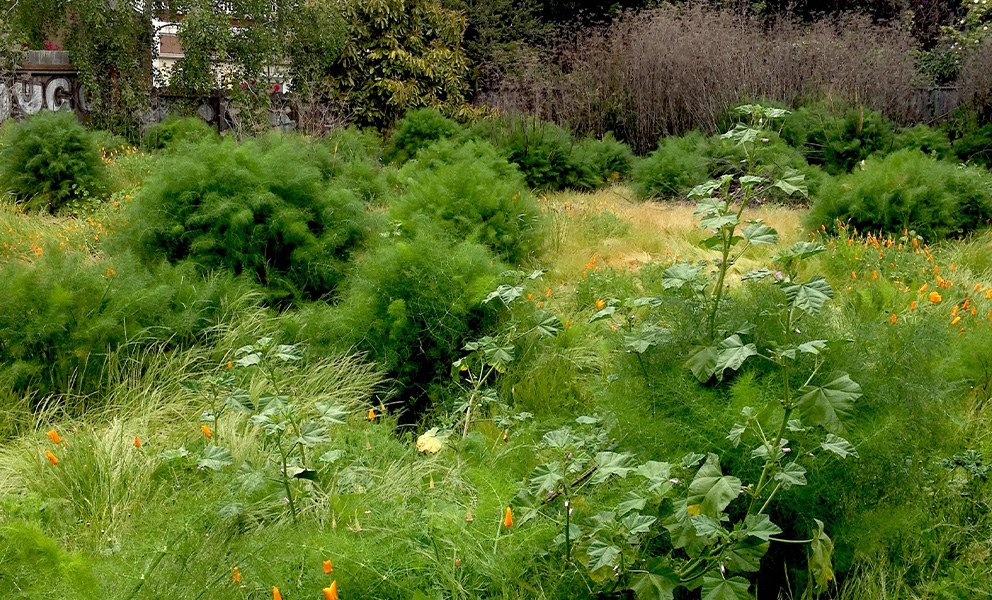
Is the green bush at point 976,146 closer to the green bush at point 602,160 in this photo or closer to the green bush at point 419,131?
the green bush at point 602,160

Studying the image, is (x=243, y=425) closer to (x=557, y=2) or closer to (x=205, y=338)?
(x=205, y=338)

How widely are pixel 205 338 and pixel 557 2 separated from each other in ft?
50.1

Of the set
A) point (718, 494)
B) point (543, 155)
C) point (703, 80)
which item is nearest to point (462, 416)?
point (718, 494)

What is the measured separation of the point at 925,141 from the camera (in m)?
7.71

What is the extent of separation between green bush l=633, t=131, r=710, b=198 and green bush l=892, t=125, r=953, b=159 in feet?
6.09

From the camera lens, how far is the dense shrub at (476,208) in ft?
16.5

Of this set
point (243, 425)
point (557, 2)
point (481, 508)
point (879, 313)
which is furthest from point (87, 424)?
point (557, 2)

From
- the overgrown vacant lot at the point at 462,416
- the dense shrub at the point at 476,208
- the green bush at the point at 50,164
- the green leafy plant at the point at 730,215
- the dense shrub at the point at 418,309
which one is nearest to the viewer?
the overgrown vacant lot at the point at 462,416

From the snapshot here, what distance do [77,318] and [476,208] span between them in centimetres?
248

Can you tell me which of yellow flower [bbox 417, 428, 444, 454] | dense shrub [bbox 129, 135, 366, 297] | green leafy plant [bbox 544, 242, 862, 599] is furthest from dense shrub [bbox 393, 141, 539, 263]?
green leafy plant [bbox 544, 242, 862, 599]

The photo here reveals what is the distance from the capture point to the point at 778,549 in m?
2.32

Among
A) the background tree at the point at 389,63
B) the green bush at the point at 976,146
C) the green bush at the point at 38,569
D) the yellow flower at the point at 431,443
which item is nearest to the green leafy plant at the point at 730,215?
the yellow flower at the point at 431,443

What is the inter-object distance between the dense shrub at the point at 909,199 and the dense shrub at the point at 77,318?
440 centimetres

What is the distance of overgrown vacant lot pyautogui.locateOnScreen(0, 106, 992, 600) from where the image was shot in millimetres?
2027
